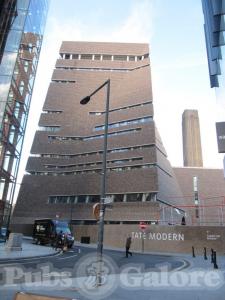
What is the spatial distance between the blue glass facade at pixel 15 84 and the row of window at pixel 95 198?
23282 mm

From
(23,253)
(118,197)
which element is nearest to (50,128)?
(118,197)

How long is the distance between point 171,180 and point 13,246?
4908 centimetres

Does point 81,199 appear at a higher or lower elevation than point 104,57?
lower

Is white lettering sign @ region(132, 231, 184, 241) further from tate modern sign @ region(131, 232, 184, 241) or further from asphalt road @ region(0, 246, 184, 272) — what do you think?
asphalt road @ region(0, 246, 184, 272)

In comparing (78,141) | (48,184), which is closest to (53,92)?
(78,141)

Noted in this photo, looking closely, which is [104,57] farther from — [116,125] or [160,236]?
[160,236]

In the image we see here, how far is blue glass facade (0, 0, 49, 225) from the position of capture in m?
31.6

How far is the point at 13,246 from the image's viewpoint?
23141 mm

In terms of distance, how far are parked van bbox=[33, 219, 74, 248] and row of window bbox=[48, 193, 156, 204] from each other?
683 inches

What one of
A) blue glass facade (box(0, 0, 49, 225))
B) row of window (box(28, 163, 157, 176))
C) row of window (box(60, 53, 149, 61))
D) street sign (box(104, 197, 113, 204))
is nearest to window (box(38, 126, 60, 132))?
row of window (box(28, 163, 157, 176))

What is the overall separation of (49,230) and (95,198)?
88.4 ft

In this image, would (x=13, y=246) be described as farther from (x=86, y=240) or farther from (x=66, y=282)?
(x=86, y=240)

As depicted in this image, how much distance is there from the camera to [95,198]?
6322 cm

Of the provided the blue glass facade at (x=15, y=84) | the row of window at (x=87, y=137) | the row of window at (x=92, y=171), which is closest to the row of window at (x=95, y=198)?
the row of window at (x=92, y=171)
